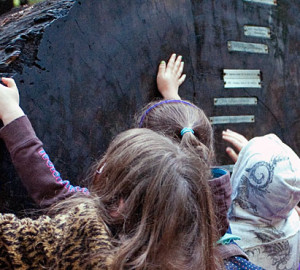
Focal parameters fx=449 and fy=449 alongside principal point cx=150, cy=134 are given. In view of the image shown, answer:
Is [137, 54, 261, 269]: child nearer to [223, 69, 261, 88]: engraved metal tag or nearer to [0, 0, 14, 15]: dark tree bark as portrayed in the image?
[223, 69, 261, 88]: engraved metal tag

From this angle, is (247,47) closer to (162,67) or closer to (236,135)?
(236,135)

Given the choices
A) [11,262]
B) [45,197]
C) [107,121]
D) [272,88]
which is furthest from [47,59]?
[272,88]

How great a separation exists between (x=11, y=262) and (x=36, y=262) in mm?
62

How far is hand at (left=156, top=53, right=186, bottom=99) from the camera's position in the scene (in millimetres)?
1978

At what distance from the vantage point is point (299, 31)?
8.48 ft

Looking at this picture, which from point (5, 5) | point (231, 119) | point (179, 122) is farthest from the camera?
point (5, 5)

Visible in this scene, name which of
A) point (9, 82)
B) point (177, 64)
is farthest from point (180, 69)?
point (9, 82)

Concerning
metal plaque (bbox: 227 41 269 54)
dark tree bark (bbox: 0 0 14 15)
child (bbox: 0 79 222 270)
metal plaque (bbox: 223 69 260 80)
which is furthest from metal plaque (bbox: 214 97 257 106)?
dark tree bark (bbox: 0 0 14 15)

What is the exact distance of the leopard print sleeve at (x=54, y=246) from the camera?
113 centimetres

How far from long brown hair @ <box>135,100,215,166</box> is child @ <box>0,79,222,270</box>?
309 mm

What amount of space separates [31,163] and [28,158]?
0.02 metres

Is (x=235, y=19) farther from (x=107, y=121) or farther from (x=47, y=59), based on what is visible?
(x=47, y=59)

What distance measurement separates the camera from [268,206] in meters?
1.87

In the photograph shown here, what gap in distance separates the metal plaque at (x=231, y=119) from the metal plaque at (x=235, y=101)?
67 mm
